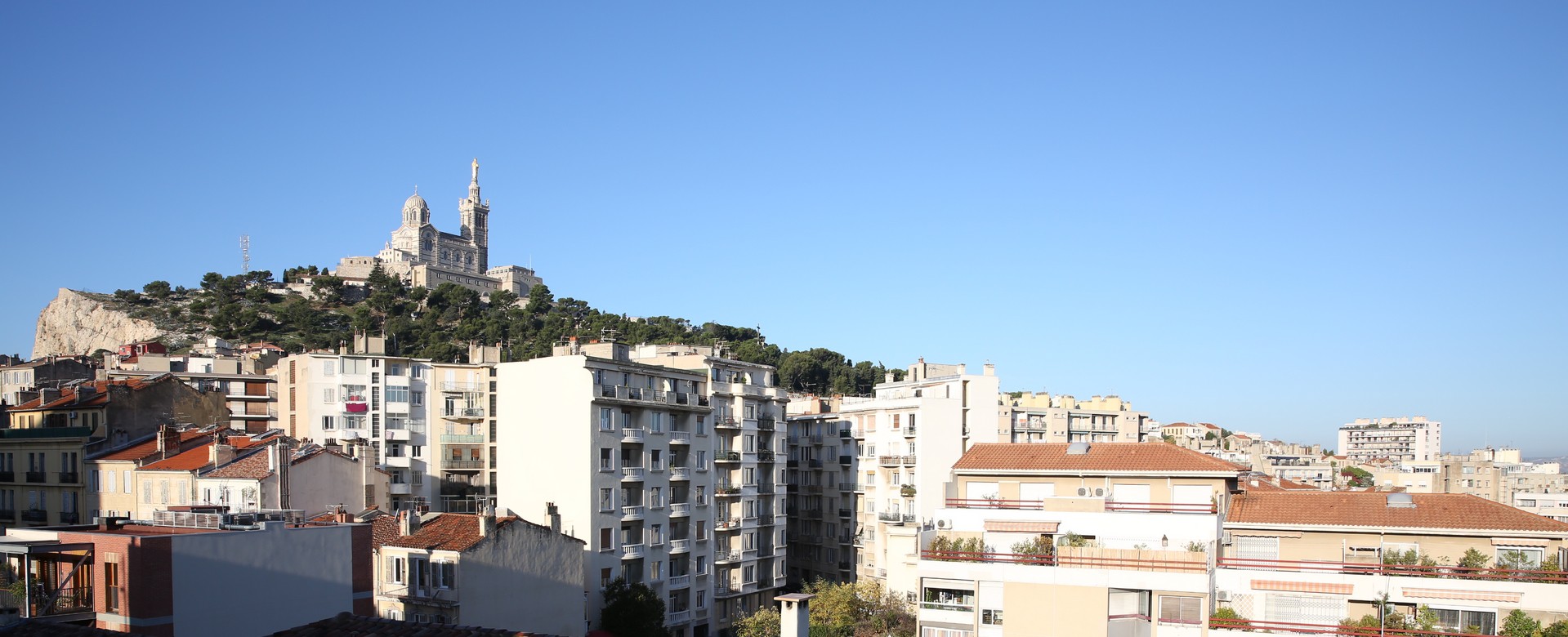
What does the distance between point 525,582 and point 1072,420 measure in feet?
211

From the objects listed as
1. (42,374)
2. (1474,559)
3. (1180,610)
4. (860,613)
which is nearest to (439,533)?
(860,613)

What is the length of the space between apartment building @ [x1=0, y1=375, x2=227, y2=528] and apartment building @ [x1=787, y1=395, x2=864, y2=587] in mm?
37539

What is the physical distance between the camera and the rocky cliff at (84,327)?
6063 inches

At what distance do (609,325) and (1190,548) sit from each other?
113687 millimetres

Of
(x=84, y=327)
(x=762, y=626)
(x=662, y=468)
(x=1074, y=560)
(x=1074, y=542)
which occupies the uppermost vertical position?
(x=84, y=327)

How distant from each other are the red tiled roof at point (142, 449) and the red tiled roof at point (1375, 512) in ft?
143

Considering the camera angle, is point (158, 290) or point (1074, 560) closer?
point (1074, 560)

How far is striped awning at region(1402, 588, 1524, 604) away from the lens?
31.1m

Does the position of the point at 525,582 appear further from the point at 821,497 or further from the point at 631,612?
the point at 821,497

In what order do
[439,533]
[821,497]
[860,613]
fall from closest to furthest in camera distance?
[439,533], [860,613], [821,497]

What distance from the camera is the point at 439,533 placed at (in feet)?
140

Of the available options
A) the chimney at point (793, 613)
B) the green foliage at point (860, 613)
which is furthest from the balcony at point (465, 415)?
the chimney at point (793, 613)

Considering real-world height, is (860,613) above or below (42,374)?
below

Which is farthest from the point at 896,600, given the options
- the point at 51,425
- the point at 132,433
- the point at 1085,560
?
the point at 51,425
